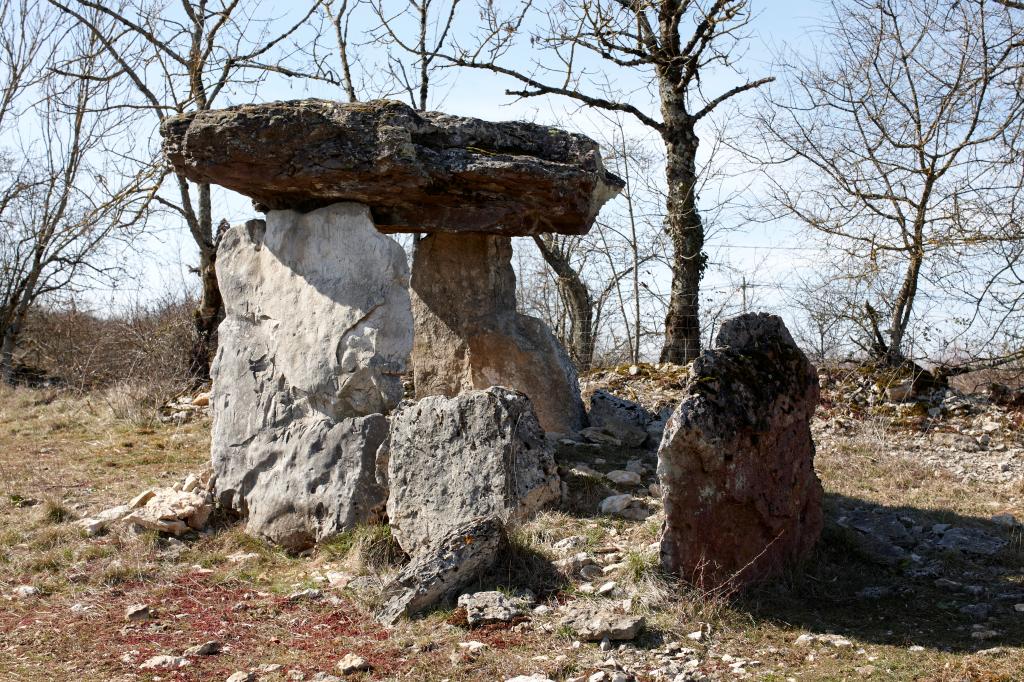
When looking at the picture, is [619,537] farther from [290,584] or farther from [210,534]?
[210,534]

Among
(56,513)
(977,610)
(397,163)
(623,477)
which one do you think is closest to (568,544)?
(623,477)

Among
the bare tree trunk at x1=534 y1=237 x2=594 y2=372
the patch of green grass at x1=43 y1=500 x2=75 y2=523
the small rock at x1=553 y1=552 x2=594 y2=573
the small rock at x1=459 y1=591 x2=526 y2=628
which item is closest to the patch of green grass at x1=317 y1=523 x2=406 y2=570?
the small rock at x1=459 y1=591 x2=526 y2=628

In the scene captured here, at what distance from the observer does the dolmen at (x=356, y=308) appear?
21.2 feet

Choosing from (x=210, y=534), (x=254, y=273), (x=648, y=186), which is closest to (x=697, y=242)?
(x=648, y=186)

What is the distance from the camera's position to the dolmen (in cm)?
646

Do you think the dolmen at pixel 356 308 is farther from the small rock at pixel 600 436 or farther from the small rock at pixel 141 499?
the small rock at pixel 600 436

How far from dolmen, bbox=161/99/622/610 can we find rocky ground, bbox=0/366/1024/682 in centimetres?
34

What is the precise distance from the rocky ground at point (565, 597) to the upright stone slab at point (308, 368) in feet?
1.09

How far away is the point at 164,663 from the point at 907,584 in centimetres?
432

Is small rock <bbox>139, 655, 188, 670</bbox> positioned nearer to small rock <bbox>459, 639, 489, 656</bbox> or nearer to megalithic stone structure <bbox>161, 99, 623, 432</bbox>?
small rock <bbox>459, 639, 489, 656</bbox>

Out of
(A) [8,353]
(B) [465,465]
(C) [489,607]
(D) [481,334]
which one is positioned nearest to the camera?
(C) [489,607]

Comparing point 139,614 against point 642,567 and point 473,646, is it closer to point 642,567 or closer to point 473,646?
point 473,646

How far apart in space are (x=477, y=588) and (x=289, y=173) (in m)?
3.36

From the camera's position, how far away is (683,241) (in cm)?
1245
